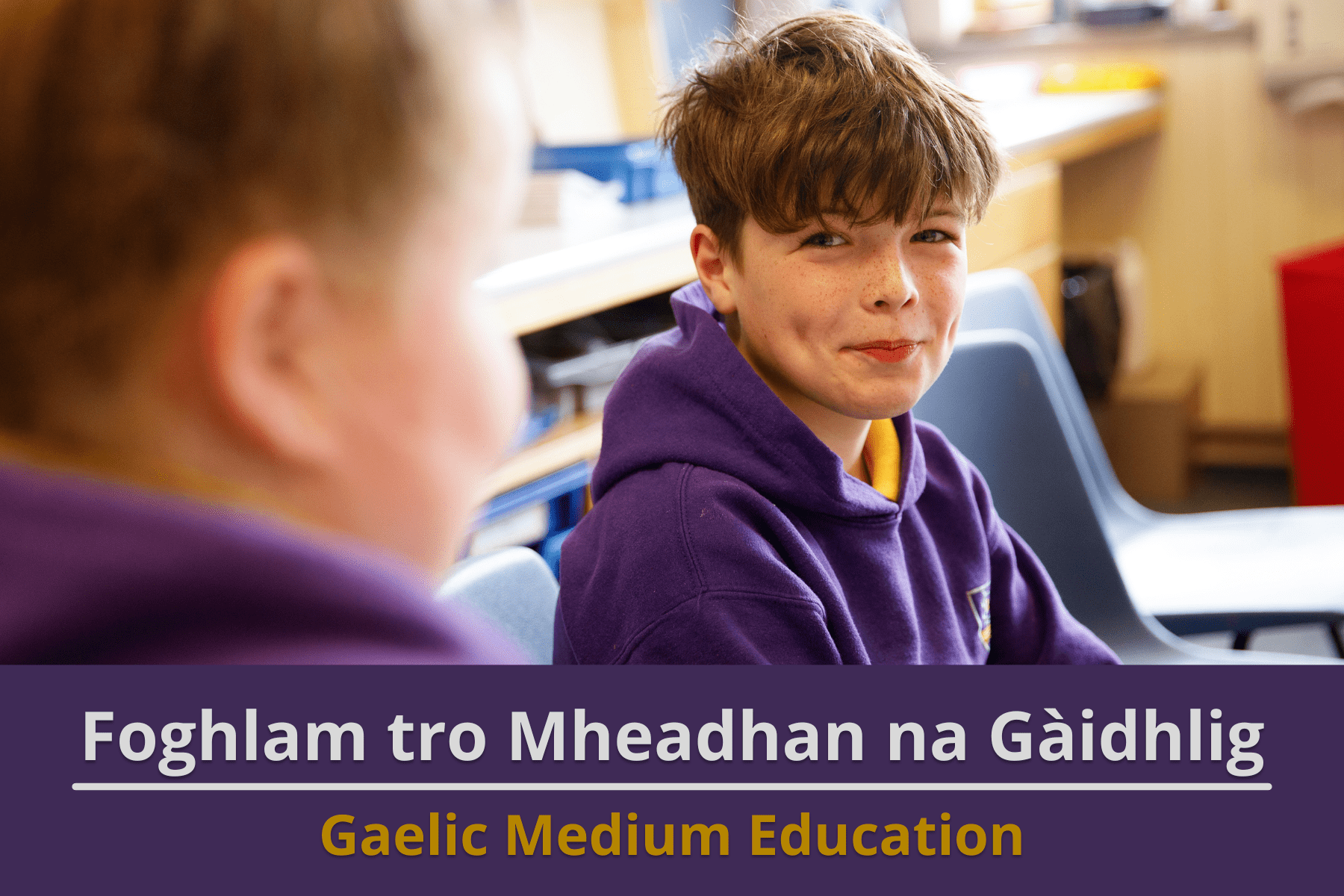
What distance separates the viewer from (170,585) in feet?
0.90

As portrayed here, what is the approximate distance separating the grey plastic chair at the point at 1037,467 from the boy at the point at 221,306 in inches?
39.9

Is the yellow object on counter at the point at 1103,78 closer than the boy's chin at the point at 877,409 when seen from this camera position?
No

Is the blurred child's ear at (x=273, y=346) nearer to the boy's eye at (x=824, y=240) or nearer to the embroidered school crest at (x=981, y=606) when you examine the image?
the boy's eye at (x=824, y=240)

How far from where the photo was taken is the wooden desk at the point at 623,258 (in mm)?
1276


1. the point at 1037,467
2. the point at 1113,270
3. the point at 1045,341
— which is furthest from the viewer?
the point at 1113,270

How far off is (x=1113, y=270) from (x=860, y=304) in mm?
2340

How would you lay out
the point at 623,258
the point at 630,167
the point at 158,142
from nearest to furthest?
the point at 158,142 < the point at 623,258 < the point at 630,167

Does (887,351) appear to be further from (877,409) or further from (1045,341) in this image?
(1045,341)

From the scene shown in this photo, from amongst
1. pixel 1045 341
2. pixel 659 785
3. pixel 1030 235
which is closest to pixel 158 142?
pixel 659 785

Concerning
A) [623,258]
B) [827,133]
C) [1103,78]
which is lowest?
[827,133]

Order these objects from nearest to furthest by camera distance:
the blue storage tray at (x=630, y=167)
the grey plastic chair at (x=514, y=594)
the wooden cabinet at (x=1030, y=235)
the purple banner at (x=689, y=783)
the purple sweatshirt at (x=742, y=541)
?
the purple banner at (x=689, y=783) → the purple sweatshirt at (x=742, y=541) → the grey plastic chair at (x=514, y=594) → the blue storage tray at (x=630, y=167) → the wooden cabinet at (x=1030, y=235)

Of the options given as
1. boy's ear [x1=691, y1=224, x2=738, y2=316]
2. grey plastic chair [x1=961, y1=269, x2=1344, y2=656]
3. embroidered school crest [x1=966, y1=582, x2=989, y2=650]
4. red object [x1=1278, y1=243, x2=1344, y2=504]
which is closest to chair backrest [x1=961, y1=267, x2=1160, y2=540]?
grey plastic chair [x1=961, y1=269, x2=1344, y2=656]

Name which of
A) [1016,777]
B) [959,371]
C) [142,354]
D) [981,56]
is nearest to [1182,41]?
[981,56]

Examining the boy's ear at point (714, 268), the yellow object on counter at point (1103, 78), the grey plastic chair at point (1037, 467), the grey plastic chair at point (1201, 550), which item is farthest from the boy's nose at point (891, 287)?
the yellow object on counter at point (1103, 78)
